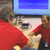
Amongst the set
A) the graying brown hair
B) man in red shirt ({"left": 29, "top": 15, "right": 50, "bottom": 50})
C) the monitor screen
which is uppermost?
the monitor screen

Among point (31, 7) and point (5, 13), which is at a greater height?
point (31, 7)

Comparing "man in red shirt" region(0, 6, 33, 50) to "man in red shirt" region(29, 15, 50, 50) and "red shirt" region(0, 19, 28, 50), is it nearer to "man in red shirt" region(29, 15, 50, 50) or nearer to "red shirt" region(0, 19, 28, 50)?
"red shirt" region(0, 19, 28, 50)

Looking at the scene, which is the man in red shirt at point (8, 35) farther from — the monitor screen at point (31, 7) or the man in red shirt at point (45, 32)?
the monitor screen at point (31, 7)

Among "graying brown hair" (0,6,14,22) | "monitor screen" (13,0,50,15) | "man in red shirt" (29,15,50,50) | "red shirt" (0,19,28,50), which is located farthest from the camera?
"monitor screen" (13,0,50,15)

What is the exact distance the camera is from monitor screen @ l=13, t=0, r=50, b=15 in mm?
2397

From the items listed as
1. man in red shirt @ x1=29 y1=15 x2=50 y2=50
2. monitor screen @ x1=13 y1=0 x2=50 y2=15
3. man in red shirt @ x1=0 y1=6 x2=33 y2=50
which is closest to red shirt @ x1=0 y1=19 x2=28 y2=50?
man in red shirt @ x1=0 y1=6 x2=33 y2=50

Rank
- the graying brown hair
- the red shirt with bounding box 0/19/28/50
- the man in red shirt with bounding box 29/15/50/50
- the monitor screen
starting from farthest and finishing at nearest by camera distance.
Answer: the monitor screen → the man in red shirt with bounding box 29/15/50/50 → the graying brown hair → the red shirt with bounding box 0/19/28/50

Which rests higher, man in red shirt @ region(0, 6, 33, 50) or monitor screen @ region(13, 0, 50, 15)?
monitor screen @ region(13, 0, 50, 15)

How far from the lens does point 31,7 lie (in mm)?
2475

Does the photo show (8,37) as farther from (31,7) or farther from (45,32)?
(31,7)

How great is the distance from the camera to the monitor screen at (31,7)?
240 cm

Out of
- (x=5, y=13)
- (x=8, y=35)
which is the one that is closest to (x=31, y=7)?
(x=5, y=13)

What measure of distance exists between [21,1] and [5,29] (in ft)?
5.99

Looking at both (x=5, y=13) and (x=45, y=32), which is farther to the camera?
(x=45, y=32)
